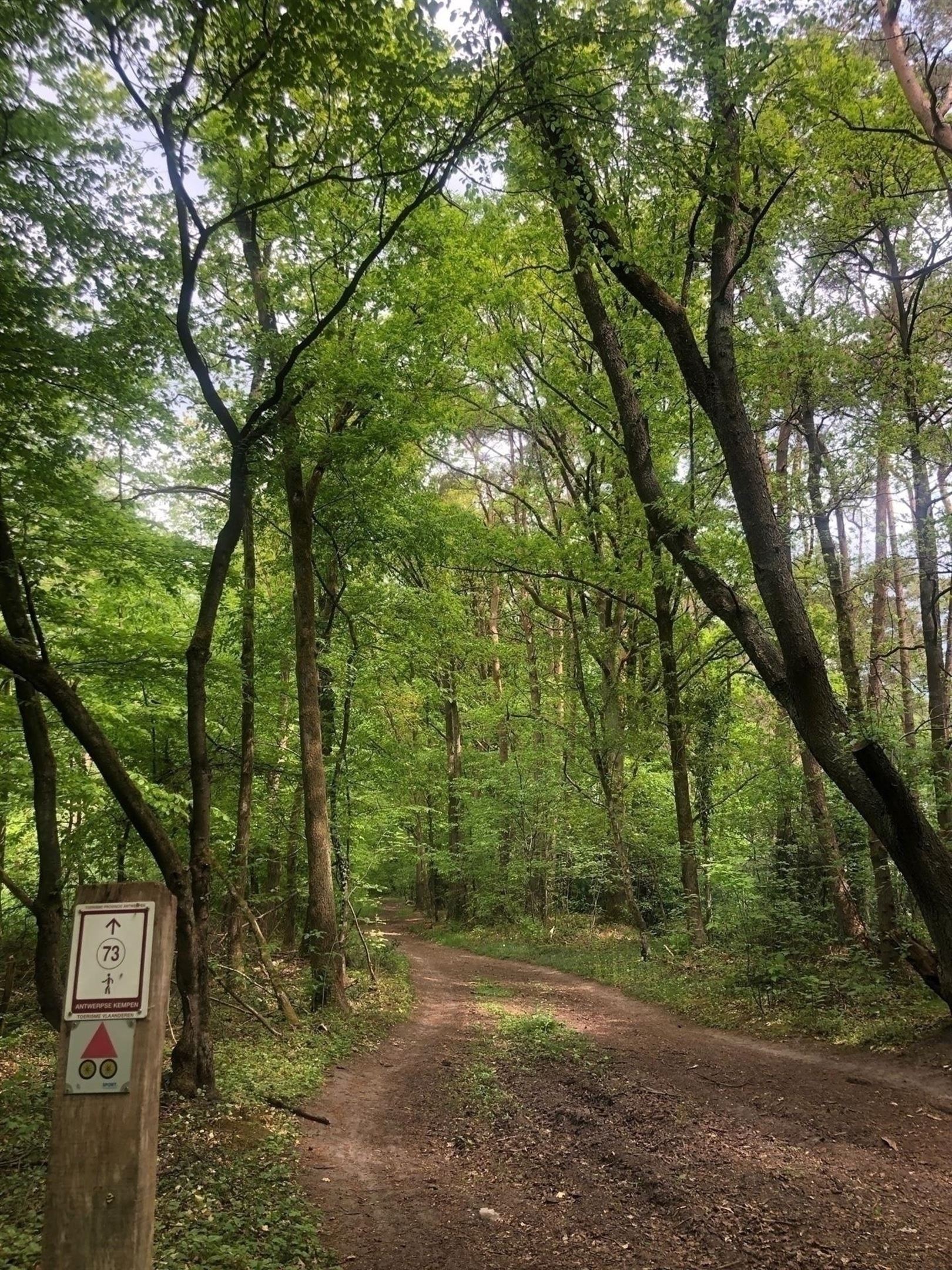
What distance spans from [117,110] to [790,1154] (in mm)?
9582

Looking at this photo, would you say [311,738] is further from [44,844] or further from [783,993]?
[783,993]

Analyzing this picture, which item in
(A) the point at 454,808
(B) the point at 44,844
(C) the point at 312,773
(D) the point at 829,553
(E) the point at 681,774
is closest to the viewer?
(B) the point at 44,844

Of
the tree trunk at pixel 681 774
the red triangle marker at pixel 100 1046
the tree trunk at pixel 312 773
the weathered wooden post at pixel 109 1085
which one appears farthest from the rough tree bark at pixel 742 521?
the red triangle marker at pixel 100 1046

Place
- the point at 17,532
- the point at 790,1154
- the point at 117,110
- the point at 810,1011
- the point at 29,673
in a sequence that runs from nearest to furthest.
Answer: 1. the point at 29,673
2. the point at 790,1154
3. the point at 117,110
4. the point at 17,532
5. the point at 810,1011

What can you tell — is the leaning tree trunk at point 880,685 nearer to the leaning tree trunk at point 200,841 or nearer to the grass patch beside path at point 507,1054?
the grass patch beside path at point 507,1054

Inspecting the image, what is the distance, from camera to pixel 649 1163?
486 centimetres

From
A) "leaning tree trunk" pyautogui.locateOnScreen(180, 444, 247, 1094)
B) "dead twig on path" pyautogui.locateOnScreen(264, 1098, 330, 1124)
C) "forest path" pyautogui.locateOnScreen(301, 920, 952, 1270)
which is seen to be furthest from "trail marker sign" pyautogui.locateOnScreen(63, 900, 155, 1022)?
"dead twig on path" pyautogui.locateOnScreen(264, 1098, 330, 1124)

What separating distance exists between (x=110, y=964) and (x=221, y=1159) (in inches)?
135

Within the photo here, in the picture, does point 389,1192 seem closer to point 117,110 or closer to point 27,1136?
point 27,1136

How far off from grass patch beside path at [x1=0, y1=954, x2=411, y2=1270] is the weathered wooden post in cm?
165

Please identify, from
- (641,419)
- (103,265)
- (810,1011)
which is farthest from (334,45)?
(810,1011)

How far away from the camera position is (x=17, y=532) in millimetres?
7129

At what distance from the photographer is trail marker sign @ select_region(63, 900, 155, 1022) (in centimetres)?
240

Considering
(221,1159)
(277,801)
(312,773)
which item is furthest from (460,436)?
(221,1159)
